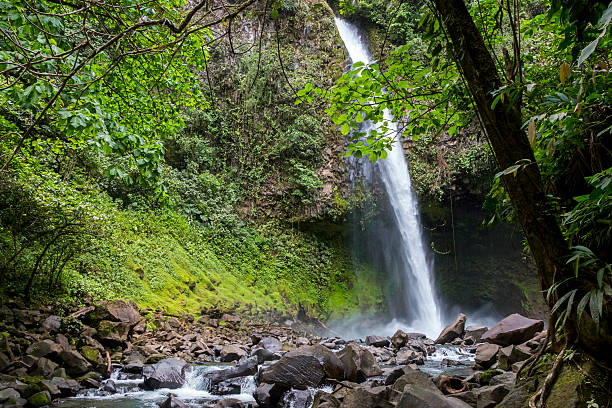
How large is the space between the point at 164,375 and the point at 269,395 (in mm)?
1761

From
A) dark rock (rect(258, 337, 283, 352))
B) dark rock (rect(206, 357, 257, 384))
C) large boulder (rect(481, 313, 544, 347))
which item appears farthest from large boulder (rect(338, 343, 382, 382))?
dark rock (rect(258, 337, 283, 352))

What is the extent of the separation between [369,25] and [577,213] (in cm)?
1755

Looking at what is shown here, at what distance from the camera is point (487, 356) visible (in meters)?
5.12

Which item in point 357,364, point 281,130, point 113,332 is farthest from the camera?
point 281,130

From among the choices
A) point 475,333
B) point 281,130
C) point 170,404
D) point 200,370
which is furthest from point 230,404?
point 281,130

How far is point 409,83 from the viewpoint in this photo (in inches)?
107

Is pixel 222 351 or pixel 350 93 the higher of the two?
pixel 350 93

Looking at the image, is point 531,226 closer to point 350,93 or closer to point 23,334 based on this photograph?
point 350,93

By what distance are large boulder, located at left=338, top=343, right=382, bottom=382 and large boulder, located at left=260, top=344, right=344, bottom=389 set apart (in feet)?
0.39

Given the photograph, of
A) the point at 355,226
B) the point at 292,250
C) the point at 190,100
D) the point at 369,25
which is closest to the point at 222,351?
the point at 190,100

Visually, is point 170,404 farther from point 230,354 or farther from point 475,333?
point 475,333

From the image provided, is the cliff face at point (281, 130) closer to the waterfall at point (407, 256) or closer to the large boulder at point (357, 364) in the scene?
the waterfall at point (407, 256)

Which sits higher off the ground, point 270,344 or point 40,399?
point 40,399

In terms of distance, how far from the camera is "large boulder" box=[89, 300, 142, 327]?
19.6 feet
